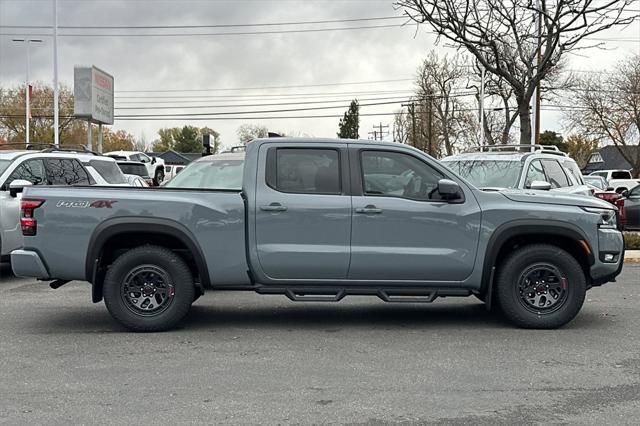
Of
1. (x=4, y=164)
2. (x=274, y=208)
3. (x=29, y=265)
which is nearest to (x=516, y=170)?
(x=274, y=208)

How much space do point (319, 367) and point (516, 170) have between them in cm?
653

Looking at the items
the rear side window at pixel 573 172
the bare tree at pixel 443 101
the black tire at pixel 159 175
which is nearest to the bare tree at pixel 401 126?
the bare tree at pixel 443 101

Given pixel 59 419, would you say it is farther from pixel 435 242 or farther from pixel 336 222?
pixel 435 242

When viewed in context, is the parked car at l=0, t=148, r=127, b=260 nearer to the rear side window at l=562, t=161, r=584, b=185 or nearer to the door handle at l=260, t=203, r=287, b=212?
the door handle at l=260, t=203, r=287, b=212

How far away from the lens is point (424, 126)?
6819 cm

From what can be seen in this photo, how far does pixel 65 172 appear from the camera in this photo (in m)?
11.5

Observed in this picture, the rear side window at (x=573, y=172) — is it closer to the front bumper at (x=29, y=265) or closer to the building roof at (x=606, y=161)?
the front bumper at (x=29, y=265)

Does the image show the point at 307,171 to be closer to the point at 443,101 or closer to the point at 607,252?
the point at 607,252

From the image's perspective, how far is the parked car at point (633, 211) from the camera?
62.3 feet

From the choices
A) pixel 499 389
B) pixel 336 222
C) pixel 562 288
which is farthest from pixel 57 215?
pixel 562 288

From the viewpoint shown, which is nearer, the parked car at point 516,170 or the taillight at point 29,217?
the taillight at point 29,217

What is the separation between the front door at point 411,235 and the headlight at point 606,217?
1210 mm

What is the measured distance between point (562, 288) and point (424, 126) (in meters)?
62.3

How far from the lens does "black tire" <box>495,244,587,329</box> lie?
7020 millimetres
